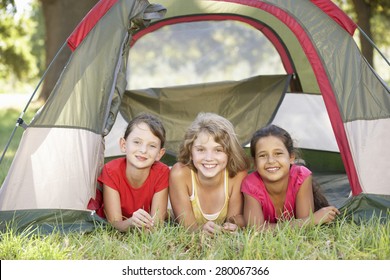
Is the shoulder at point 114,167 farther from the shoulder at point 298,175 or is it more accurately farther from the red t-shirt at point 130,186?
the shoulder at point 298,175

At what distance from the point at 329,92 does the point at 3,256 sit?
5.94 feet

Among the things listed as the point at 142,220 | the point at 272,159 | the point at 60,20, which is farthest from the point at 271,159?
the point at 60,20

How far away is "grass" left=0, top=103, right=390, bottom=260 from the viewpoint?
222 cm

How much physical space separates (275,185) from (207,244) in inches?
24.8

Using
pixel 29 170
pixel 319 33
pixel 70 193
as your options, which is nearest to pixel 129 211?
pixel 70 193

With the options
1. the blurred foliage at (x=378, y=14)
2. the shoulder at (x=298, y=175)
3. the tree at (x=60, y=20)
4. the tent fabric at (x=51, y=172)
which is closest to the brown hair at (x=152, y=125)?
the tent fabric at (x=51, y=172)

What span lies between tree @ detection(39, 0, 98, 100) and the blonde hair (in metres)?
3.97

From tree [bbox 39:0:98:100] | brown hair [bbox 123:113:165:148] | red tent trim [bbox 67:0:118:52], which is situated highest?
tree [bbox 39:0:98:100]

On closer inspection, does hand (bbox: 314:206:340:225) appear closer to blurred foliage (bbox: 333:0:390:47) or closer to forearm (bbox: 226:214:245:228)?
forearm (bbox: 226:214:245:228)

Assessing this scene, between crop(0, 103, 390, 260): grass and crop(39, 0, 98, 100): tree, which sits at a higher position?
crop(39, 0, 98, 100): tree

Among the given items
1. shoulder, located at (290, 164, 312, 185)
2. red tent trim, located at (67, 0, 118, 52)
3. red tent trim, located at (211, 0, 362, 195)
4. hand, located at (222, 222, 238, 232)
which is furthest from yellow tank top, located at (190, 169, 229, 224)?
red tent trim, located at (67, 0, 118, 52)

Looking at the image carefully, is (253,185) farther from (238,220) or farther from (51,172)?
(51,172)

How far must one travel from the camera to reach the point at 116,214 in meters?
2.74
